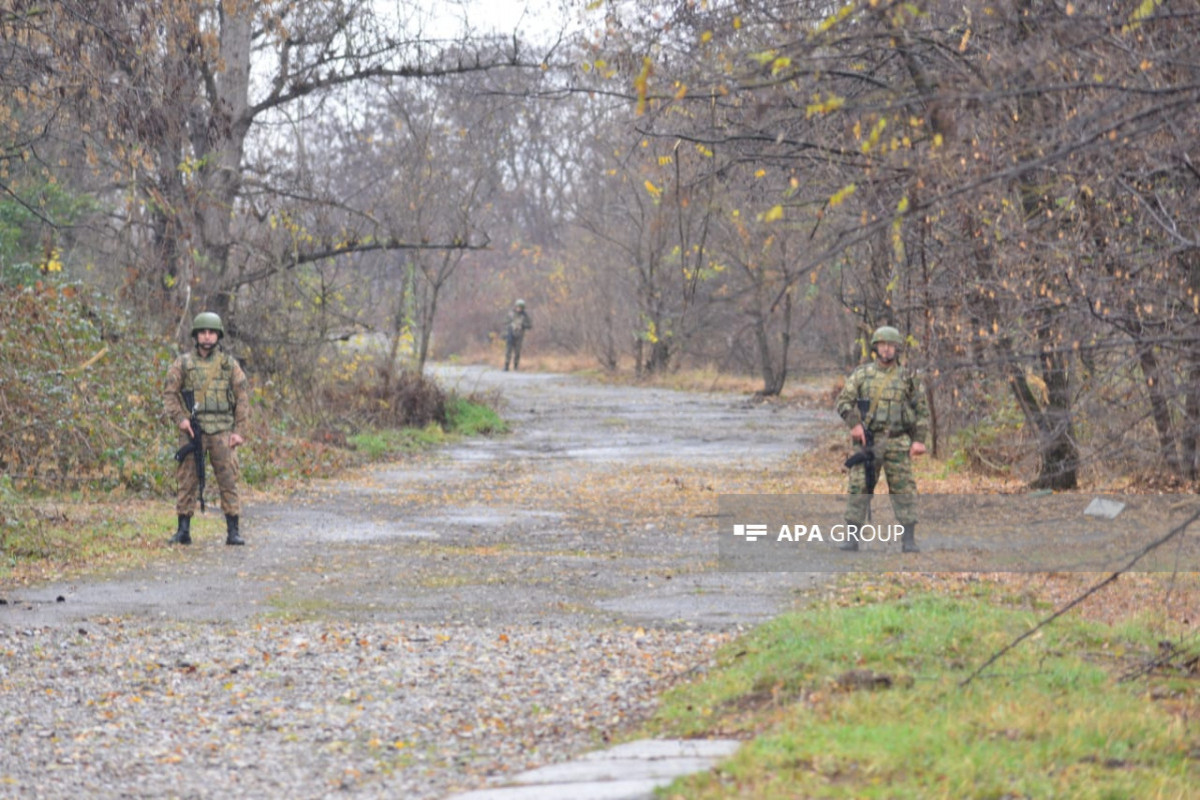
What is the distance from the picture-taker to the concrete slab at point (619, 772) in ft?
19.2

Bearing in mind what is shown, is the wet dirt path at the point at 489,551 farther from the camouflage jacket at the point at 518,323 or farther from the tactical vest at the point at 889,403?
the camouflage jacket at the point at 518,323

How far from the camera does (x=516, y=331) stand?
5022 centimetres

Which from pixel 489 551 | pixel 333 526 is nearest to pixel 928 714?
pixel 489 551

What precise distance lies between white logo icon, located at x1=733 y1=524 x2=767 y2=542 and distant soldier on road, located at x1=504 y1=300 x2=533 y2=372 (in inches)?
1336

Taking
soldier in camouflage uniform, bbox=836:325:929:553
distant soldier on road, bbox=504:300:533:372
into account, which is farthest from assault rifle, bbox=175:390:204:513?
distant soldier on road, bbox=504:300:533:372

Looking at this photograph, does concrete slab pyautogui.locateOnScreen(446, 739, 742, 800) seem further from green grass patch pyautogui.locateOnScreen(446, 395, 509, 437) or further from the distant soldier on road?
the distant soldier on road

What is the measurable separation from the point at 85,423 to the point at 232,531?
3.33 m

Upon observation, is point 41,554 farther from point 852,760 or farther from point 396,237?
point 396,237

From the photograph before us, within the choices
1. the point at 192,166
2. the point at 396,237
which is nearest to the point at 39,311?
the point at 192,166

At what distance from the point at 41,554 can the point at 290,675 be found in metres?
5.30

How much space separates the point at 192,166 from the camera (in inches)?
797

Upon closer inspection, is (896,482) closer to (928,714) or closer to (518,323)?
(928,714)

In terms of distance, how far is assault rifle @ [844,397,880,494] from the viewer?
12.8 meters

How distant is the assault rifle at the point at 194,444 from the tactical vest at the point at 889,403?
587 cm
